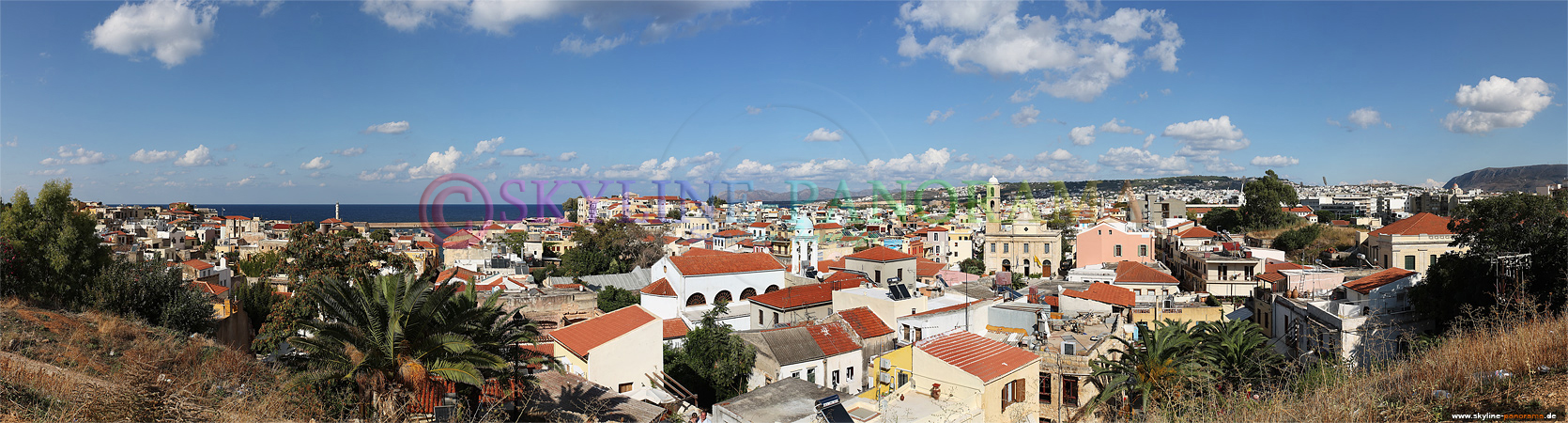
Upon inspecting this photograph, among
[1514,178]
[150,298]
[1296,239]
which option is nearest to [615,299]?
[150,298]

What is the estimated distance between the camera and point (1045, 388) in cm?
1137

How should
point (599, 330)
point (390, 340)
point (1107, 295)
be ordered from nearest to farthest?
point (390, 340) → point (599, 330) → point (1107, 295)

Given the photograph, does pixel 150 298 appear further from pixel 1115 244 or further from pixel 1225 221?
pixel 1225 221

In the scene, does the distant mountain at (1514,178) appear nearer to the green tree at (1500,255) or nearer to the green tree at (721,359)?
the green tree at (1500,255)

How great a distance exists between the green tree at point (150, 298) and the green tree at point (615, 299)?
9907mm

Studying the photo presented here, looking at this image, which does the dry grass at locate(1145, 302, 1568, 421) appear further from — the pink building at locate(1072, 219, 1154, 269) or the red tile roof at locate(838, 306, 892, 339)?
the pink building at locate(1072, 219, 1154, 269)

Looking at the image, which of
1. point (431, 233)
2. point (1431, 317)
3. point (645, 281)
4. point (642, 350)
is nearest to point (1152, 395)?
point (1431, 317)

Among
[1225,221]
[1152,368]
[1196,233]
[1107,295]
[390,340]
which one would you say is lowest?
[1107,295]

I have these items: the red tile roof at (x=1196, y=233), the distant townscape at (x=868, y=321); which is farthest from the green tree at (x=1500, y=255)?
the red tile roof at (x=1196, y=233)

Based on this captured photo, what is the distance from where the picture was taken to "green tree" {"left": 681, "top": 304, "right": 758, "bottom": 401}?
1374cm

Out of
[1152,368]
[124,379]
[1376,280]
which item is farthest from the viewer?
[1376,280]

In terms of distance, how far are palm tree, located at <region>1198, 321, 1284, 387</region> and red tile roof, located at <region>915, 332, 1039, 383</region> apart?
7.94 ft

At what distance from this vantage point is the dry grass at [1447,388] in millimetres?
4504

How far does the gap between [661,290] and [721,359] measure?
8885 mm
